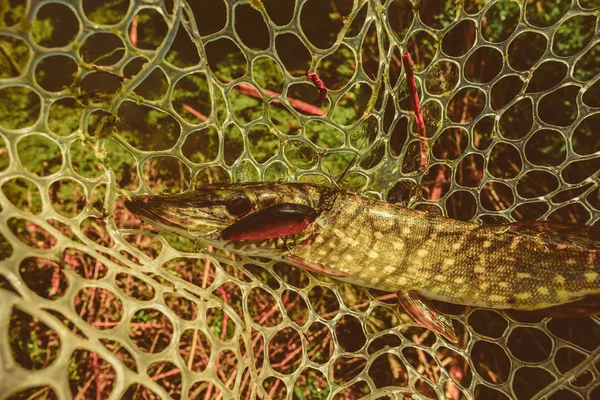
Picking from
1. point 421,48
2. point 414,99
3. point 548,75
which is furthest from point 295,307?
point 548,75

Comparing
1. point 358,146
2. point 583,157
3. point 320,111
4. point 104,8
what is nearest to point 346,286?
point 358,146

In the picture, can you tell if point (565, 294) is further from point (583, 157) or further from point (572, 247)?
point (583, 157)

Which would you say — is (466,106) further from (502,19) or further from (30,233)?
(30,233)

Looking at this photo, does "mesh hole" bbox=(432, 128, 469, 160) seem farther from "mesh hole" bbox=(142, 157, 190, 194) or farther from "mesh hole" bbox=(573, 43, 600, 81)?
"mesh hole" bbox=(142, 157, 190, 194)

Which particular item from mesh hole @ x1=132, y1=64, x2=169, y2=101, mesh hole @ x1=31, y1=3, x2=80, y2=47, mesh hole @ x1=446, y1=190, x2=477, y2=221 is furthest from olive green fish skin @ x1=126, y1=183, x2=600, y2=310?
mesh hole @ x1=31, y1=3, x2=80, y2=47

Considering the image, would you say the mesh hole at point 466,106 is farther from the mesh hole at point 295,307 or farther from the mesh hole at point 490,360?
the mesh hole at point 295,307

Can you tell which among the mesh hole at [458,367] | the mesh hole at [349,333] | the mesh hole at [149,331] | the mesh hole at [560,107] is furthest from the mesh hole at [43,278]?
the mesh hole at [560,107]
